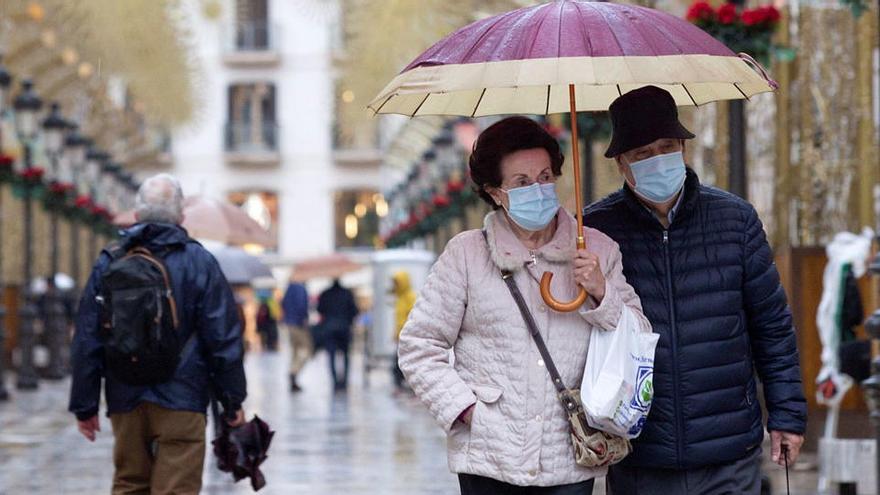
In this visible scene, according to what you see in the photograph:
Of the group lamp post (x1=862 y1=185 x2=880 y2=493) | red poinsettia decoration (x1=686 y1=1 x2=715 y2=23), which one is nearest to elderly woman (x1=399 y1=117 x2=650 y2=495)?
lamp post (x1=862 y1=185 x2=880 y2=493)

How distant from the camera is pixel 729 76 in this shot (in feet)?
18.0

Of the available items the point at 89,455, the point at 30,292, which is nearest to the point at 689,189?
the point at 89,455

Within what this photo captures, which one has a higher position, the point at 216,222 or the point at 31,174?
the point at 31,174

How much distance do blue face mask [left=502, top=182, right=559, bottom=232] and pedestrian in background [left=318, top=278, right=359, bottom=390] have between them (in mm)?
21849

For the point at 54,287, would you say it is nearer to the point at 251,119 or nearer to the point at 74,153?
the point at 74,153

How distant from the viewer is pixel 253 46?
3004 inches

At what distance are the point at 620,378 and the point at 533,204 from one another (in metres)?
0.54

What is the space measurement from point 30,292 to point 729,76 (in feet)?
77.9

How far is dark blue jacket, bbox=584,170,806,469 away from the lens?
5422 mm

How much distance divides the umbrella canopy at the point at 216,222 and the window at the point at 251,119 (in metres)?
60.5

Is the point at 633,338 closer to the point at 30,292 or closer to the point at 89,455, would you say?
the point at 89,455

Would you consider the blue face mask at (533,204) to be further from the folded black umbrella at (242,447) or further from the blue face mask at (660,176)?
the folded black umbrella at (242,447)

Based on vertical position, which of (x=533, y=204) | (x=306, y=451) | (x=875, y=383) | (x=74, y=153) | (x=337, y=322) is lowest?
(x=306, y=451)

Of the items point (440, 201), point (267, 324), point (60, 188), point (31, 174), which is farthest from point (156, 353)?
point (267, 324)
